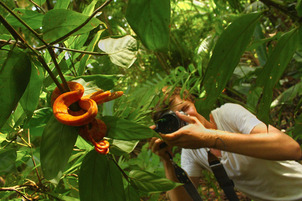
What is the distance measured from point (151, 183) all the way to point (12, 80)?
249 millimetres

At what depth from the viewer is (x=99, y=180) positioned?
33 centimetres

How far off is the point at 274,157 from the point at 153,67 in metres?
1.37

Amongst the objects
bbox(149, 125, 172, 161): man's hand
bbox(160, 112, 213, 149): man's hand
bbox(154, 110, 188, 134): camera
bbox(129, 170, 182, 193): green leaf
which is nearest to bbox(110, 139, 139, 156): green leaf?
bbox(129, 170, 182, 193): green leaf

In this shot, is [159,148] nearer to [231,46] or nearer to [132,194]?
[132,194]

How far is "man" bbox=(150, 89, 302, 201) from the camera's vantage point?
1203 mm

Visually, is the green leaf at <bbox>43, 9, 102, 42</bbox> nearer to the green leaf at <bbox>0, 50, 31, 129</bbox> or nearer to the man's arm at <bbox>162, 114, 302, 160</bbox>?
the green leaf at <bbox>0, 50, 31, 129</bbox>

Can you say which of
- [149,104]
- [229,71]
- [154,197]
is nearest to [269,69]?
[229,71]

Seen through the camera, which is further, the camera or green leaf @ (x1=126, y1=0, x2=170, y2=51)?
the camera

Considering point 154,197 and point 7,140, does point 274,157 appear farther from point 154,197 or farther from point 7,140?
point 7,140

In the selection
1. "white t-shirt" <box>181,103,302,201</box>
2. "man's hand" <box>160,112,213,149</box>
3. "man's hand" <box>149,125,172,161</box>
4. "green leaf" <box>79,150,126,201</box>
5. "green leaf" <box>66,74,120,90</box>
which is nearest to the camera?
"green leaf" <box>79,150,126,201</box>

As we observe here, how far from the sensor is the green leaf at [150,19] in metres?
0.22

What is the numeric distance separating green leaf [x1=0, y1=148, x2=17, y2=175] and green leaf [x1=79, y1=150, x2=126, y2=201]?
181mm

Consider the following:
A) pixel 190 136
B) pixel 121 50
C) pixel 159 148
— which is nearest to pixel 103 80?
pixel 121 50

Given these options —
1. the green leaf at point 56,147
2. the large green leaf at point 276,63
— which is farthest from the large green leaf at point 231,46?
the green leaf at point 56,147
